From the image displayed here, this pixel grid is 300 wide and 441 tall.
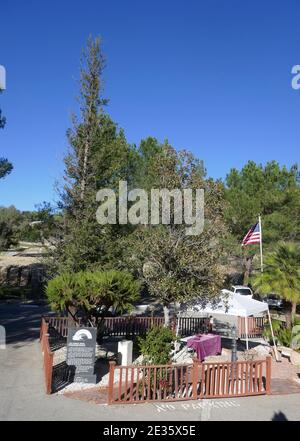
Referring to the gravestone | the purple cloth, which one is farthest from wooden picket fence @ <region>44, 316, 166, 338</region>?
the gravestone

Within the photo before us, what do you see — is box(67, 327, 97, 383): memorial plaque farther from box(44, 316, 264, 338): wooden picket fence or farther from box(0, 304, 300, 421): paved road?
box(44, 316, 264, 338): wooden picket fence

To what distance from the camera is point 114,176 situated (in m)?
20.1

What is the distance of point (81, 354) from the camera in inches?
404

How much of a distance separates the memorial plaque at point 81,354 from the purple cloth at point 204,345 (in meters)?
3.89

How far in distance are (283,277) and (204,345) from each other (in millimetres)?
4155

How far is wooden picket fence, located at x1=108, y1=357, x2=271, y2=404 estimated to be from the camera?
356 inches

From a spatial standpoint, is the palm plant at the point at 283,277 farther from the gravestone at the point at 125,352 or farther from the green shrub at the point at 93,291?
the gravestone at the point at 125,352

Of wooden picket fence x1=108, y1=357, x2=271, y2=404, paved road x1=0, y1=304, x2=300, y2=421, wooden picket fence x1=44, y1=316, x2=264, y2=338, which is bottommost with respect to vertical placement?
paved road x1=0, y1=304, x2=300, y2=421

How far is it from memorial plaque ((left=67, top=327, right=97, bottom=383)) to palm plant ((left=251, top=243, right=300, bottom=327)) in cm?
739

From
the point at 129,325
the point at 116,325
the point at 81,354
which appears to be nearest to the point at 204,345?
the point at 129,325

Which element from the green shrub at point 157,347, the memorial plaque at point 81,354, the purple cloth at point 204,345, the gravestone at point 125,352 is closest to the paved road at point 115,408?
the memorial plaque at point 81,354

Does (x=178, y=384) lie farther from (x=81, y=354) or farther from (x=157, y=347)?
(x=81, y=354)

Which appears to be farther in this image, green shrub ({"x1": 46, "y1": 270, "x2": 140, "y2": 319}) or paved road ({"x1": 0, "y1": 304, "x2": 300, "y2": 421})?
green shrub ({"x1": 46, "y1": 270, "x2": 140, "y2": 319})
